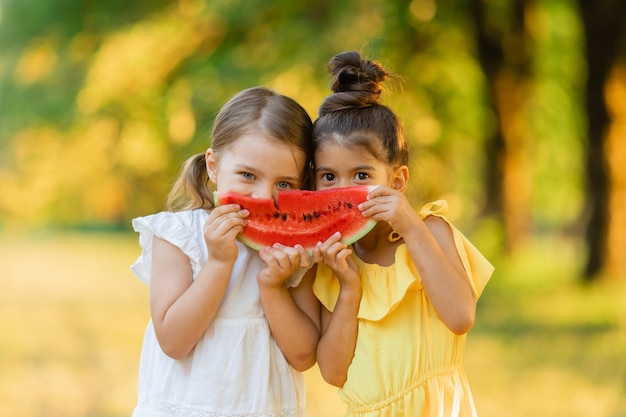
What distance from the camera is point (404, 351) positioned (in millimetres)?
3078

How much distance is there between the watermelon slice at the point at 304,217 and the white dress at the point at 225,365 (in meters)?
0.15

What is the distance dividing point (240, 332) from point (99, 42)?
977 cm

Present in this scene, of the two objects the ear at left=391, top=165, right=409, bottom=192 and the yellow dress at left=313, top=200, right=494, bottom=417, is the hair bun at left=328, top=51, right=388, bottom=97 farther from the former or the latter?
the yellow dress at left=313, top=200, right=494, bottom=417

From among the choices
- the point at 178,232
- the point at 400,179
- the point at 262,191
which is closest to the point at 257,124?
the point at 262,191

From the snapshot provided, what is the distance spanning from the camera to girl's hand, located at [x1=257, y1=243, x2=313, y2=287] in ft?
9.96

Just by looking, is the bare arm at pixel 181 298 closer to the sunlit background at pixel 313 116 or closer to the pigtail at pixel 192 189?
the pigtail at pixel 192 189

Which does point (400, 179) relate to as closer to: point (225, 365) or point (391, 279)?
point (391, 279)

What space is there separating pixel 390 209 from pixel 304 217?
38cm

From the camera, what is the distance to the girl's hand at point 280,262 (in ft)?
9.96

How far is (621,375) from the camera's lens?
723 centimetres

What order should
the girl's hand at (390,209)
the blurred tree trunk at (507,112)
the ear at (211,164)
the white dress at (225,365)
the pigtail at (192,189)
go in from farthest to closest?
the blurred tree trunk at (507,112)
the pigtail at (192,189)
the ear at (211,164)
the white dress at (225,365)
the girl's hand at (390,209)

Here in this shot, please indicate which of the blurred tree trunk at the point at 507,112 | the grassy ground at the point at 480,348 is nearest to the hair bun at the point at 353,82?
the grassy ground at the point at 480,348

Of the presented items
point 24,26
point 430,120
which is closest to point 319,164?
point 430,120

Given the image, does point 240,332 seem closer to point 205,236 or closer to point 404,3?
point 205,236
